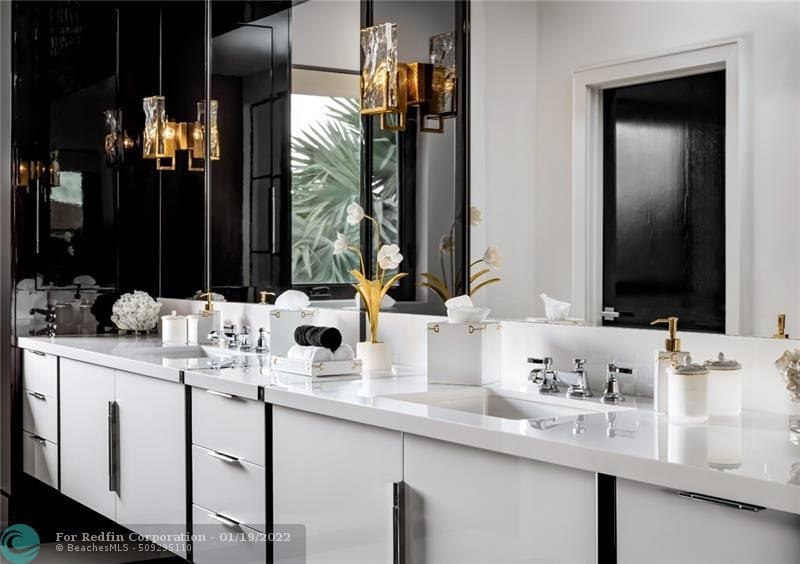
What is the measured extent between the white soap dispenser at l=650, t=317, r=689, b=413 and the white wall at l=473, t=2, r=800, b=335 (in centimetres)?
15

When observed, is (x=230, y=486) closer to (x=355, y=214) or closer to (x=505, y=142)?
(x=355, y=214)

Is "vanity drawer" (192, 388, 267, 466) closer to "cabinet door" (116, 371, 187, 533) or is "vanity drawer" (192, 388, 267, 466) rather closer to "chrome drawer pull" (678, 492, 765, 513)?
"cabinet door" (116, 371, 187, 533)

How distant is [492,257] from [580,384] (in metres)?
0.47

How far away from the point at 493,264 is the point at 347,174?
2.58ft

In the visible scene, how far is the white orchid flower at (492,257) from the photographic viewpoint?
2.37 meters

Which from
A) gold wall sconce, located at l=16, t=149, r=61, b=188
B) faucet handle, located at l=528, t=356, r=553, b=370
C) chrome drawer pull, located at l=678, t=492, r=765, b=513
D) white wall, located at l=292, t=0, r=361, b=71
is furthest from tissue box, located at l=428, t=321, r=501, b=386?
gold wall sconce, located at l=16, t=149, r=61, b=188

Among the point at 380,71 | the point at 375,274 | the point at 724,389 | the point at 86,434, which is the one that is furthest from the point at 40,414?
the point at 724,389

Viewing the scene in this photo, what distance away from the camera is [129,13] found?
4.10 meters

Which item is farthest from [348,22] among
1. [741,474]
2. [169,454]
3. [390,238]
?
[741,474]

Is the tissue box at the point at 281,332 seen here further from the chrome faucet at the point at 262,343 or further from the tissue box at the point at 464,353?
the tissue box at the point at 464,353

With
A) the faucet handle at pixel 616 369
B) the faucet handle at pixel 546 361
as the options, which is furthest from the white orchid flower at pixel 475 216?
the faucet handle at pixel 616 369

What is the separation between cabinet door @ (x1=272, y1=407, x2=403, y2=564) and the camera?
1.90 m

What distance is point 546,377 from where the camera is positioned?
2125mm

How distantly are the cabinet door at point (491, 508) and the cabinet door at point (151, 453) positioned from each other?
111 cm
